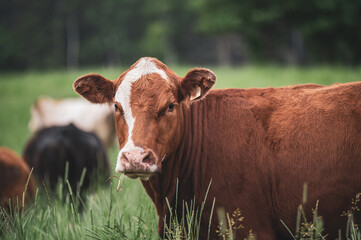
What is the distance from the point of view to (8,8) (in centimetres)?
5716

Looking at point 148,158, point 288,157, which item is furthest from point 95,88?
point 288,157

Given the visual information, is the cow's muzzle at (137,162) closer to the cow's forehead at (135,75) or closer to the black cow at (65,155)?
the cow's forehead at (135,75)

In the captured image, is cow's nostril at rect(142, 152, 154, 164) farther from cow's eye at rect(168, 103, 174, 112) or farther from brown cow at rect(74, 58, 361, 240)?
cow's eye at rect(168, 103, 174, 112)

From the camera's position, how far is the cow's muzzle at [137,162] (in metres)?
2.53

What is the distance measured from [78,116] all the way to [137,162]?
9146 mm

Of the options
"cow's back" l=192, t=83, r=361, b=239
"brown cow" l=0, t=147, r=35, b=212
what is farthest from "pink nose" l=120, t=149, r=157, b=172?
"brown cow" l=0, t=147, r=35, b=212

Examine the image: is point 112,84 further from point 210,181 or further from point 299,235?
point 299,235

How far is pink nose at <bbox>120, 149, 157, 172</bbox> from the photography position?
2529 mm

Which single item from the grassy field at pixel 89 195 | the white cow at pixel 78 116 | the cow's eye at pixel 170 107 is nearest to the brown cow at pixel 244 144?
the cow's eye at pixel 170 107

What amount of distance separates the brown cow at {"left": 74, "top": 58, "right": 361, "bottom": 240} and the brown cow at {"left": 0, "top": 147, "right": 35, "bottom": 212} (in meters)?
1.68

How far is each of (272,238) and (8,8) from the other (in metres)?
63.2

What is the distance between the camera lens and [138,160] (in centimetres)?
254

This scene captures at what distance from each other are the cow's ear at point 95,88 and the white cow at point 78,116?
25.1 feet

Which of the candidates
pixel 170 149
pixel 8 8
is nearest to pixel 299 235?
pixel 170 149
